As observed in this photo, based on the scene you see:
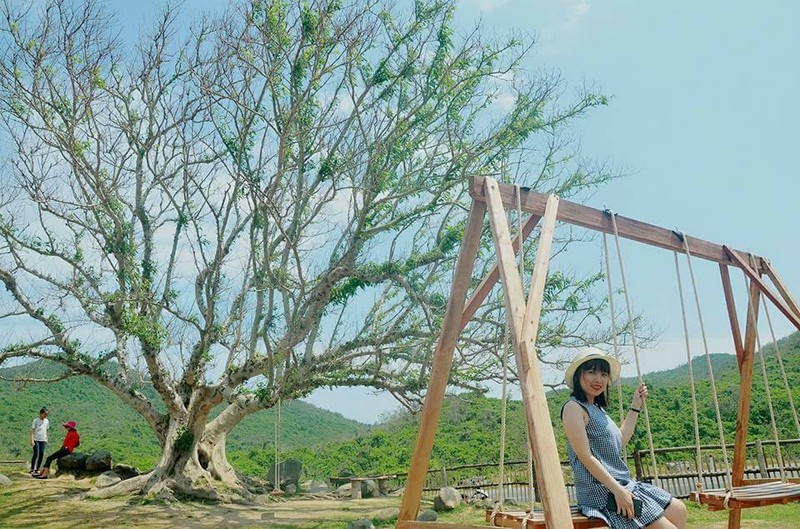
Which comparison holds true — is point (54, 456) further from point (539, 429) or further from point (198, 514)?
point (539, 429)

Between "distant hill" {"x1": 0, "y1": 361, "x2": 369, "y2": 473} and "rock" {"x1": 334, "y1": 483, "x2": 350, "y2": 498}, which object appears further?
"distant hill" {"x1": 0, "y1": 361, "x2": 369, "y2": 473}

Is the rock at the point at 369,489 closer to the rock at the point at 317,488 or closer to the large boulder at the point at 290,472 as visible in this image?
the rock at the point at 317,488

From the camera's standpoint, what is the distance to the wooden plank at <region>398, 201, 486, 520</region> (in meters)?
3.51

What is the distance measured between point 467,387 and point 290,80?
633 cm

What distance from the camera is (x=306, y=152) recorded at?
930 cm

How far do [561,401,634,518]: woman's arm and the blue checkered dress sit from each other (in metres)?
0.07

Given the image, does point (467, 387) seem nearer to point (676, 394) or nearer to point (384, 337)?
point (384, 337)

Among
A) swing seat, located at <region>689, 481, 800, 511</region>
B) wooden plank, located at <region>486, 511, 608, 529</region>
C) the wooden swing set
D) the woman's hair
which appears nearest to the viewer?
the wooden swing set

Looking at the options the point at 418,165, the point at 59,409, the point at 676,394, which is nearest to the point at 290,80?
the point at 418,165

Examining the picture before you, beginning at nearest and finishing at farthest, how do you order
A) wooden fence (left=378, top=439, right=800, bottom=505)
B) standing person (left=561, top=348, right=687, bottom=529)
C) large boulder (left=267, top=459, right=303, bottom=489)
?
standing person (left=561, top=348, right=687, bottom=529) → wooden fence (left=378, top=439, right=800, bottom=505) → large boulder (left=267, top=459, right=303, bottom=489)

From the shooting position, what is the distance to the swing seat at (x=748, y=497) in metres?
3.64

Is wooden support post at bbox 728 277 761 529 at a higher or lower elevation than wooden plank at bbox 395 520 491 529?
higher

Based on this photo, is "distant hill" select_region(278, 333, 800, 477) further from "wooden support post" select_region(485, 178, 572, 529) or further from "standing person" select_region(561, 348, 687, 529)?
"wooden support post" select_region(485, 178, 572, 529)

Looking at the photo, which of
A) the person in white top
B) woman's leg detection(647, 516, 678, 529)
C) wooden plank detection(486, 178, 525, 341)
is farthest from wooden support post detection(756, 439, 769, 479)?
the person in white top
